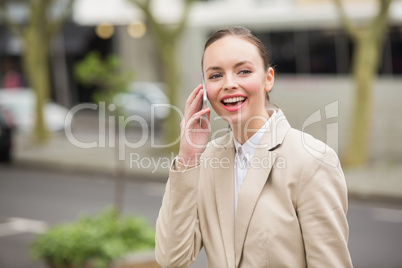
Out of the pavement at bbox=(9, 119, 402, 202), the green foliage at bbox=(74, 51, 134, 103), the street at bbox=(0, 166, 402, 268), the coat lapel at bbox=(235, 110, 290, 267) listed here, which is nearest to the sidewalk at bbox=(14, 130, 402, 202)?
the pavement at bbox=(9, 119, 402, 202)

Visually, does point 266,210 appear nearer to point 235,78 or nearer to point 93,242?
point 235,78

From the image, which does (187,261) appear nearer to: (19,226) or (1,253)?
(1,253)

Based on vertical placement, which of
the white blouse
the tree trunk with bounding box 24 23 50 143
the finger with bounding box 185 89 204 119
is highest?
the tree trunk with bounding box 24 23 50 143

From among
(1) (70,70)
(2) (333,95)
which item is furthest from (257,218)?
(1) (70,70)

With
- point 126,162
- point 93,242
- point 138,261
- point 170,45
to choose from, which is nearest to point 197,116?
point 138,261

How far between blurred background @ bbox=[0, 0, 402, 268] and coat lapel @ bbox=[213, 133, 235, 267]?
4.23 metres

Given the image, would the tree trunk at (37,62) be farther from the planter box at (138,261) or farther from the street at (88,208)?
the planter box at (138,261)

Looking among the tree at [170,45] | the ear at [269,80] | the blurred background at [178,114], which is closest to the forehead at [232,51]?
the ear at [269,80]

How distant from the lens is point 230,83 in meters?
2.55

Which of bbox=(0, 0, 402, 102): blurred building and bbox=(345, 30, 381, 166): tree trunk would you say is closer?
bbox=(345, 30, 381, 166): tree trunk

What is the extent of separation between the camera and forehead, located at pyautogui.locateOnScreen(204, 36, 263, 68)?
2576mm

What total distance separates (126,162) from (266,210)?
1508 cm

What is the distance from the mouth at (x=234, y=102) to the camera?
2.58 m

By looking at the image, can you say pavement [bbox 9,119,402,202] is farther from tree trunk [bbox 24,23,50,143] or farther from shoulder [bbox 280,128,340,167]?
shoulder [bbox 280,128,340,167]
